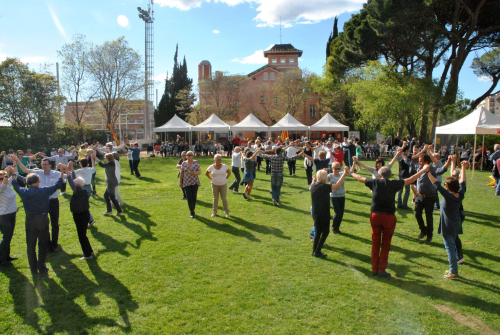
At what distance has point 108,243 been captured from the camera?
→ 251 inches

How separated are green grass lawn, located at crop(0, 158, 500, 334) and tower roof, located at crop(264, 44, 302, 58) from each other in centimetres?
5158

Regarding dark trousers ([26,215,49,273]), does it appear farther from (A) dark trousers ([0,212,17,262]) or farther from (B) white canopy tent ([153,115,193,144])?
(B) white canopy tent ([153,115,193,144])

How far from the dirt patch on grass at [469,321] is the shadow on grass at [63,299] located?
3824 millimetres

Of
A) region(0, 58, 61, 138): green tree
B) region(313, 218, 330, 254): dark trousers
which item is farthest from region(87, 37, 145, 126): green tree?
region(313, 218, 330, 254): dark trousers

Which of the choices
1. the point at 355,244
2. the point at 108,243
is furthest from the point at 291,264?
the point at 108,243

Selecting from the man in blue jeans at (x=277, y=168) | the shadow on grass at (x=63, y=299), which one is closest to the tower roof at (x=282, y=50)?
the man in blue jeans at (x=277, y=168)

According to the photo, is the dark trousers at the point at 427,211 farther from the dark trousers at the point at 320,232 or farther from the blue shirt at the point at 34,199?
the blue shirt at the point at 34,199

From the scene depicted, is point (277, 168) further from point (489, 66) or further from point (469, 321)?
point (489, 66)

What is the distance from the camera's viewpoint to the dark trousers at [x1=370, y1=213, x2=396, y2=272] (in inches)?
181

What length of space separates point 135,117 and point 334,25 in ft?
195

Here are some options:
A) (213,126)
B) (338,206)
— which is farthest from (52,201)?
(213,126)

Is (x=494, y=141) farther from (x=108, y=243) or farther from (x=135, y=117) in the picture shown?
(x=135, y=117)

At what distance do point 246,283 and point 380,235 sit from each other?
6.89 feet

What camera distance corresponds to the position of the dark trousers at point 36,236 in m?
4.74
